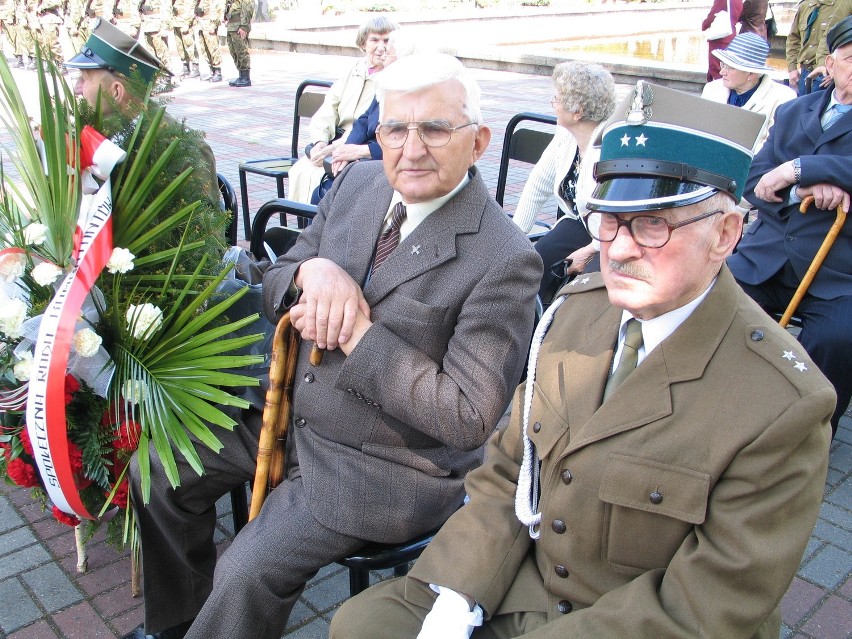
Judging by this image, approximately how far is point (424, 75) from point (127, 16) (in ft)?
52.6

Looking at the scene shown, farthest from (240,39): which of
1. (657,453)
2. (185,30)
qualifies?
(657,453)

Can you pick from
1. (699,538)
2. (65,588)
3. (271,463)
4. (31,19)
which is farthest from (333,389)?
(31,19)

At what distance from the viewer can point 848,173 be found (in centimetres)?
308

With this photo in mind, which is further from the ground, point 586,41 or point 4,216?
point 4,216

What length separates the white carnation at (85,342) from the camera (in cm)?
209

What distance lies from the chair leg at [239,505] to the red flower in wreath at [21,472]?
58cm

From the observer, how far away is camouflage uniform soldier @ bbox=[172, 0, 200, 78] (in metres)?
14.5

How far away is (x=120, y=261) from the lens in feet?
7.12

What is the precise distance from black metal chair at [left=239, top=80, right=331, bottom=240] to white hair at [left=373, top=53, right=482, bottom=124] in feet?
10.6

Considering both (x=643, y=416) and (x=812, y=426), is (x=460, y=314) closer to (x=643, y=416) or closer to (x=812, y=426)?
(x=643, y=416)

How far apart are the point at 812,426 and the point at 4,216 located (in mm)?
2078

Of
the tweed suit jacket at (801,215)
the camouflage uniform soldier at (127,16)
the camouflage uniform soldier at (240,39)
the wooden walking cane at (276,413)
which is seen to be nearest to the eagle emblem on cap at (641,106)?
the wooden walking cane at (276,413)

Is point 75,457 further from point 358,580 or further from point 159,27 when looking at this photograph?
point 159,27

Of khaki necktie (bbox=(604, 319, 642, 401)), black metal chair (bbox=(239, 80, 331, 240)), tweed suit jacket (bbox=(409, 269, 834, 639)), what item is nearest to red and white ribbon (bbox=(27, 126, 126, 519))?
tweed suit jacket (bbox=(409, 269, 834, 639))
